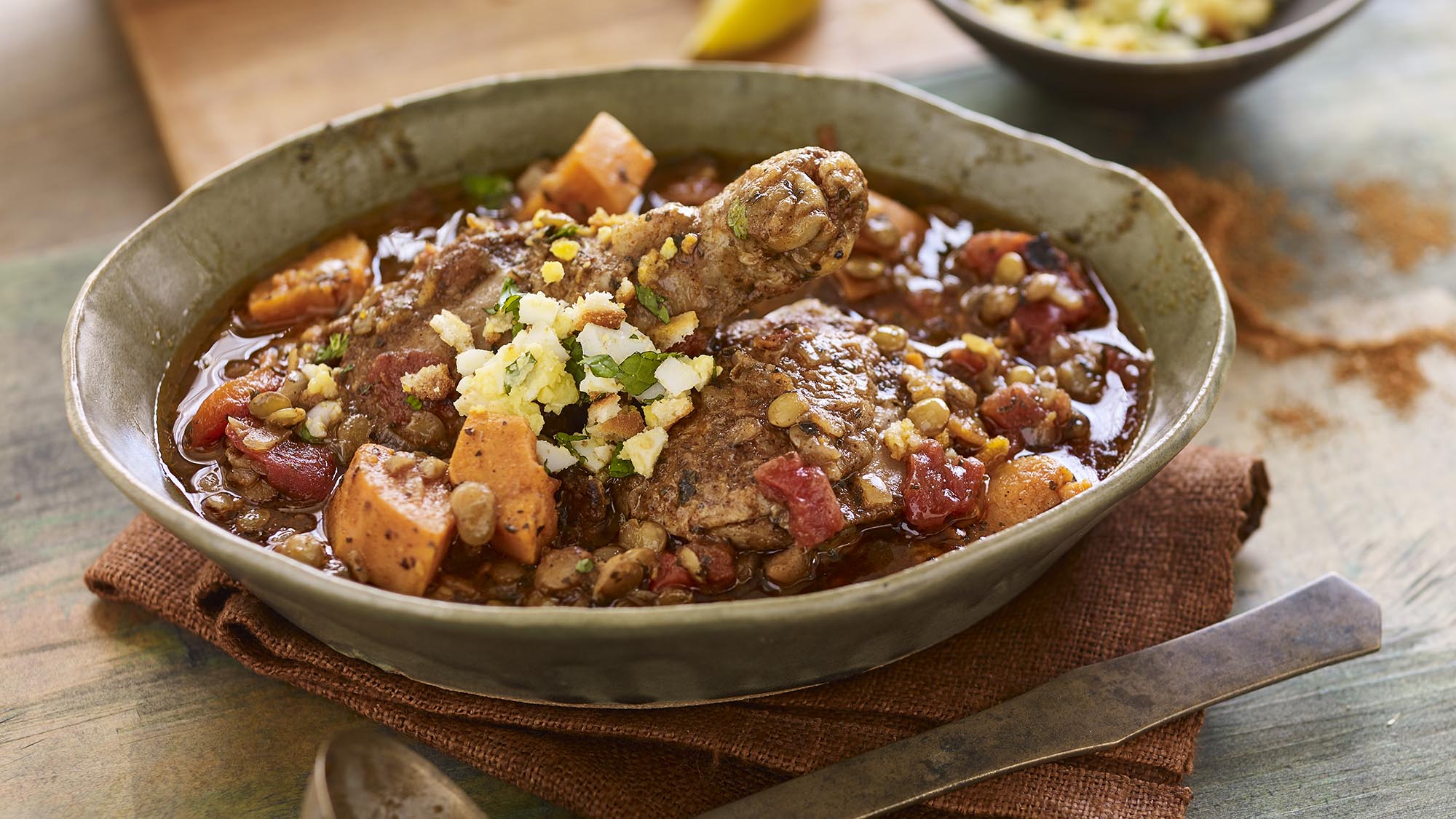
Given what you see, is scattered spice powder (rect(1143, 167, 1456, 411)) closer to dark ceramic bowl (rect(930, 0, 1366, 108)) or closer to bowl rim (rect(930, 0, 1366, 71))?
dark ceramic bowl (rect(930, 0, 1366, 108))

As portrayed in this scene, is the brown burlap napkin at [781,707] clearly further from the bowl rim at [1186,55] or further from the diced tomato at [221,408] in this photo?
the bowl rim at [1186,55]

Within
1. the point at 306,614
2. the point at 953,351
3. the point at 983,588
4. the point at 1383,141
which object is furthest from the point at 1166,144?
the point at 306,614

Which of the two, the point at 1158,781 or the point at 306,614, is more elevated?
the point at 306,614

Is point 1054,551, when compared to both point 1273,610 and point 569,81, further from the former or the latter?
point 569,81


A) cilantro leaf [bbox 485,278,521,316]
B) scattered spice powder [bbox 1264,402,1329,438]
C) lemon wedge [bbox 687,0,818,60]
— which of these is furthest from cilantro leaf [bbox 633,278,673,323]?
lemon wedge [bbox 687,0,818,60]

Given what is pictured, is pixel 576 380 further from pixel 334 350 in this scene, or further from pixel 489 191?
pixel 489 191

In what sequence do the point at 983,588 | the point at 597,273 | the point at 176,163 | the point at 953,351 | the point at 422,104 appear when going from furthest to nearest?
the point at 176,163 → the point at 422,104 → the point at 953,351 → the point at 597,273 → the point at 983,588
